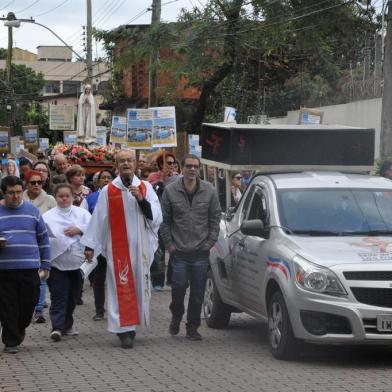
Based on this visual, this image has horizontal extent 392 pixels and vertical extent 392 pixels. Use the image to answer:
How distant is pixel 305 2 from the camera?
27625 millimetres

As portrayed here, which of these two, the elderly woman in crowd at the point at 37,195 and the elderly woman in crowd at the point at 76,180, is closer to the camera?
the elderly woman in crowd at the point at 37,195

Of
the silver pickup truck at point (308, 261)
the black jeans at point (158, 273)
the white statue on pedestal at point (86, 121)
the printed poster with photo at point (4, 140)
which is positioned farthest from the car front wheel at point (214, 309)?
the white statue on pedestal at point (86, 121)

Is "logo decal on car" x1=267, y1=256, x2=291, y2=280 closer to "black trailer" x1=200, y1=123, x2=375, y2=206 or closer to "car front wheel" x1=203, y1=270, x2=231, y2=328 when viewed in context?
"car front wheel" x1=203, y1=270, x2=231, y2=328

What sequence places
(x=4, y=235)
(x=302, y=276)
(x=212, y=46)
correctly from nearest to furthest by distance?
(x=302, y=276)
(x=4, y=235)
(x=212, y=46)

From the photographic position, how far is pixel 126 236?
445 inches

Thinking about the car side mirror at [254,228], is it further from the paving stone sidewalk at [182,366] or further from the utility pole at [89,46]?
the utility pole at [89,46]

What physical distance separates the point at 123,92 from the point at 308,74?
22712 millimetres

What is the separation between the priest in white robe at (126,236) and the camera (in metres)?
11.2

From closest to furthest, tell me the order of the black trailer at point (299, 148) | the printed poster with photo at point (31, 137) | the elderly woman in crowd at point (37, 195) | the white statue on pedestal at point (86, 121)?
the black trailer at point (299, 148) → the elderly woman in crowd at point (37, 195) → the white statue on pedestal at point (86, 121) → the printed poster with photo at point (31, 137)

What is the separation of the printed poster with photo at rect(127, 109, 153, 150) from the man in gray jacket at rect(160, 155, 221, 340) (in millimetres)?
11052

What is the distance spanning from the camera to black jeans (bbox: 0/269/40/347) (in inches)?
421

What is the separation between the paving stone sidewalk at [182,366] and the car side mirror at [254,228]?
1143 millimetres

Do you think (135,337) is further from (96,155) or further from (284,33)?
(284,33)

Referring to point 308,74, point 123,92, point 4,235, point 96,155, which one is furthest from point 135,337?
point 123,92
